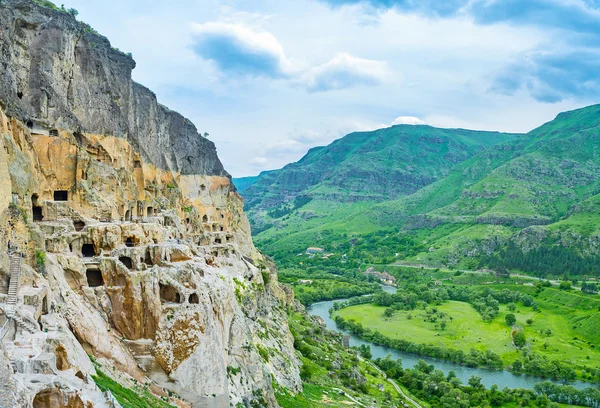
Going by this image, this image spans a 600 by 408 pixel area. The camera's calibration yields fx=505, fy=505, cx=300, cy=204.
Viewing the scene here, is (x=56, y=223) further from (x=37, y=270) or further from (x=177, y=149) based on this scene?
(x=177, y=149)

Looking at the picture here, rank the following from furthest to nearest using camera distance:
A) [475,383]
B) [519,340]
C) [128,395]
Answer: [519,340], [475,383], [128,395]

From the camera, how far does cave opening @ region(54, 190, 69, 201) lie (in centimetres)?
4888

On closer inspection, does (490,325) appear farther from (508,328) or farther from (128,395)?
(128,395)

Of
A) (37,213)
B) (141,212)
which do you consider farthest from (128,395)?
(141,212)

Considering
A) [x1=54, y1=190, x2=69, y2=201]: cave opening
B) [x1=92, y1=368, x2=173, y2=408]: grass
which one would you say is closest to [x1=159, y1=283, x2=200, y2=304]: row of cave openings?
[x1=92, y1=368, x2=173, y2=408]: grass

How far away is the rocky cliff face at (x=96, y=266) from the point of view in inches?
1158

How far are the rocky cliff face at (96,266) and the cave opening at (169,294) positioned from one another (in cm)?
10

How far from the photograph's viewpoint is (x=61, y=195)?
1944 inches

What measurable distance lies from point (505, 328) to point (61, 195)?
11873cm

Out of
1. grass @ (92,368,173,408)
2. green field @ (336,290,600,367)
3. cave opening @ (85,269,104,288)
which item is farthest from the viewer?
green field @ (336,290,600,367)

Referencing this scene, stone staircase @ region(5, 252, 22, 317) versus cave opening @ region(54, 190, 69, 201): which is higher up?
cave opening @ region(54, 190, 69, 201)

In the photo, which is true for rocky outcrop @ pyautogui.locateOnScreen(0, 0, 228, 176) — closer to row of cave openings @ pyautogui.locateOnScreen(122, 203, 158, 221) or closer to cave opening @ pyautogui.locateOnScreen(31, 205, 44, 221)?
cave opening @ pyautogui.locateOnScreen(31, 205, 44, 221)

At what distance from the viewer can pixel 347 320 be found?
455 ft

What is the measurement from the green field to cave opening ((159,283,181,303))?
91557mm
